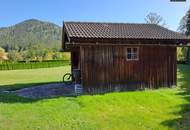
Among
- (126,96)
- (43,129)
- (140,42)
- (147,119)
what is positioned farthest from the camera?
(140,42)

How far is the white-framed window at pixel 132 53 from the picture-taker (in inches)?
848

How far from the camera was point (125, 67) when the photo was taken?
70.0 feet

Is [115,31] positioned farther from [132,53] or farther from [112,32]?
[132,53]

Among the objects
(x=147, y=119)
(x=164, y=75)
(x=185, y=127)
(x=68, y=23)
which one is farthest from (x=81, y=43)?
(x=185, y=127)

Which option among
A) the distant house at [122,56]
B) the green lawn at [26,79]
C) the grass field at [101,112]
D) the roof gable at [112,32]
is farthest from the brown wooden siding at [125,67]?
the green lawn at [26,79]

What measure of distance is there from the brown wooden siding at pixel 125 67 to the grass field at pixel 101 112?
2.70m

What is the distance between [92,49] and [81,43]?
86cm

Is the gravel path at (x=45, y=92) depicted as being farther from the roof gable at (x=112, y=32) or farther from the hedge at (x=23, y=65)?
the hedge at (x=23, y=65)

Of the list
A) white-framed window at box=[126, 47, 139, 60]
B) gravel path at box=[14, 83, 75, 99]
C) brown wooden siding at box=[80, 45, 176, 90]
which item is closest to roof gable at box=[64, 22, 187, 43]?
brown wooden siding at box=[80, 45, 176, 90]

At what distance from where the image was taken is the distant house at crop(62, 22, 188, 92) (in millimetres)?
20484

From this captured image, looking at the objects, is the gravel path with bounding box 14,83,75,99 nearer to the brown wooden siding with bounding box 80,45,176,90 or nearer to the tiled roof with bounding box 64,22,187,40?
the brown wooden siding with bounding box 80,45,176,90

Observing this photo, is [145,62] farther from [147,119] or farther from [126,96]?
[147,119]

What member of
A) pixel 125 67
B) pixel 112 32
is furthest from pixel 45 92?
pixel 112 32

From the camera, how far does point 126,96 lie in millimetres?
18047
